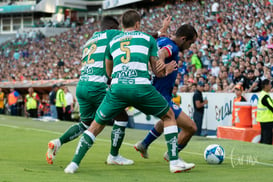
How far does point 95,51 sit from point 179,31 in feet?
4.38

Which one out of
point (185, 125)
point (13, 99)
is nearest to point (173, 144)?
point (185, 125)

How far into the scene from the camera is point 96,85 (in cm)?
768

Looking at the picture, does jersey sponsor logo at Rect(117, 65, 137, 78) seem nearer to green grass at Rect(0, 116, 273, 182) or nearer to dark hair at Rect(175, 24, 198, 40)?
green grass at Rect(0, 116, 273, 182)

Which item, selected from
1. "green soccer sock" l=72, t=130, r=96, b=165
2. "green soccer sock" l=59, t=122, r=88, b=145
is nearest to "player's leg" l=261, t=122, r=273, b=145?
"green soccer sock" l=59, t=122, r=88, b=145

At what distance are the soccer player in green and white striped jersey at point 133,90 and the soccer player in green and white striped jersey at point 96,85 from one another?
2.29 ft

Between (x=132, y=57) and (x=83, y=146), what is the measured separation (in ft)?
4.42

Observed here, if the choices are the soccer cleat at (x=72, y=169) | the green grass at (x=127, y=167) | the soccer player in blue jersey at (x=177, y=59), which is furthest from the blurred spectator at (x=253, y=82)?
the soccer cleat at (x=72, y=169)

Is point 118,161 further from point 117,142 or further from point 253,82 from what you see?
point 253,82

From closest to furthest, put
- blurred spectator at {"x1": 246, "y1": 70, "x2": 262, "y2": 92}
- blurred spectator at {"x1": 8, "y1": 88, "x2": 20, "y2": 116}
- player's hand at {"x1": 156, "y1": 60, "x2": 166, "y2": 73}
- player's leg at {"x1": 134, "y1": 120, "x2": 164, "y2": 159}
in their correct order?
1. player's hand at {"x1": 156, "y1": 60, "x2": 166, "y2": 73}
2. player's leg at {"x1": 134, "y1": 120, "x2": 164, "y2": 159}
3. blurred spectator at {"x1": 246, "y1": 70, "x2": 262, "y2": 92}
4. blurred spectator at {"x1": 8, "y1": 88, "x2": 20, "y2": 116}

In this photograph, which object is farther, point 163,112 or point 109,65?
point 109,65

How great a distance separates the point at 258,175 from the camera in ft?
22.4

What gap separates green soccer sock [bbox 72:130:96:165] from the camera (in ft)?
22.0

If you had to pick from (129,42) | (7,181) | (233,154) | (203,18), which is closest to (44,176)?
(7,181)

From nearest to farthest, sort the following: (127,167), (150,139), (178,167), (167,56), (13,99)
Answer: (178,167) < (167,56) < (127,167) < (150,139) < (13,99)
